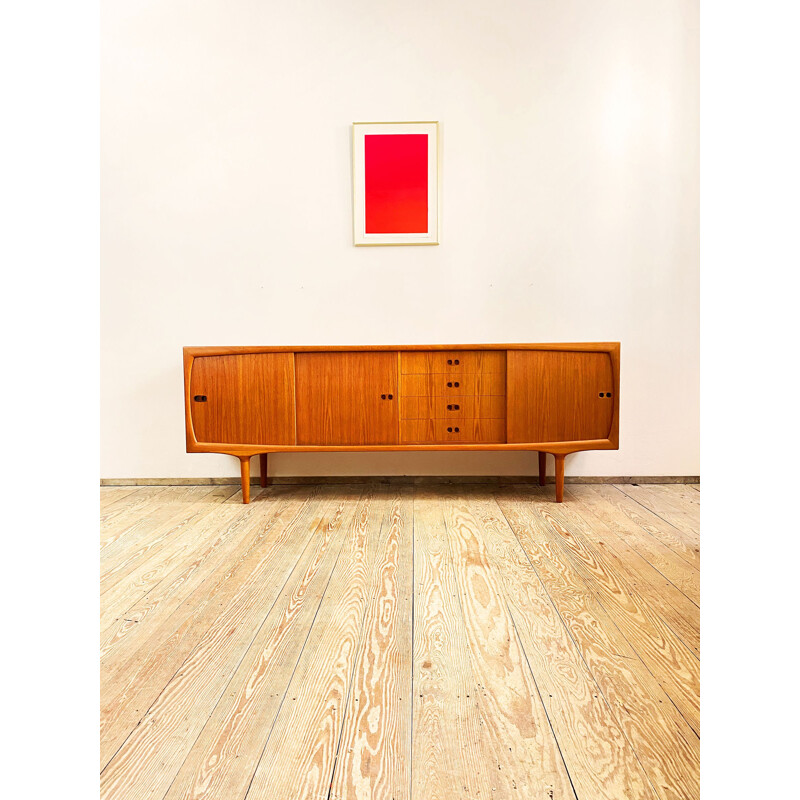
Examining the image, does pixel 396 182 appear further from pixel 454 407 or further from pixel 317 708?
pixel 317 708

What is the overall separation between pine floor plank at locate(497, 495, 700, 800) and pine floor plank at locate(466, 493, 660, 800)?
0.02 m

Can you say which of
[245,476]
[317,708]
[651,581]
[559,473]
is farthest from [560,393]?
[317,708]

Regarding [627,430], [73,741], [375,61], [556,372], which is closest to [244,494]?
[556,372]

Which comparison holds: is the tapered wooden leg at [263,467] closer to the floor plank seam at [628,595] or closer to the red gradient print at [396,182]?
the red gradient print at [396,182]

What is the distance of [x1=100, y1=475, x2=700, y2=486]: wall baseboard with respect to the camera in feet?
11.1

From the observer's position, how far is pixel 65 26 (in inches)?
12.9

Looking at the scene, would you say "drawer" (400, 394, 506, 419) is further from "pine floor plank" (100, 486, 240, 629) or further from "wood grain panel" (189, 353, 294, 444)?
"pine floor plank" (100, 486, 240, 629)

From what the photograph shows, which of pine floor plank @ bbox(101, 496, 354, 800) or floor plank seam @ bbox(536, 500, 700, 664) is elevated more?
floor plank seam @ bbox(536, 500, 700, 664)

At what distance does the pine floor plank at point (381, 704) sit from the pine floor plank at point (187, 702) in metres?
0.27

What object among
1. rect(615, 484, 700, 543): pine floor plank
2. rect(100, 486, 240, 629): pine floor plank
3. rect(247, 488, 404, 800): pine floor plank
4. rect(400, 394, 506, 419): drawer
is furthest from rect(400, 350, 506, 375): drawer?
rect(247, 488, 404, 800): pine floor plank

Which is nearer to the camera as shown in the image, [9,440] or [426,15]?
[9,440]

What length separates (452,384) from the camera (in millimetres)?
2934
